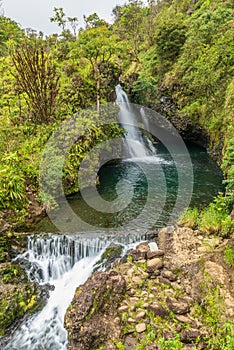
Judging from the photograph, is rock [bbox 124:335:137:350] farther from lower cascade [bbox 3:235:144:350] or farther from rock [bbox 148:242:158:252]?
rock [bbox 148:242:158:252]

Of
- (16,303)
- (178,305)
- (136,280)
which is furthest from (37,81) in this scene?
(178,305)

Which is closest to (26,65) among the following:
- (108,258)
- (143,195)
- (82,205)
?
(82,205)

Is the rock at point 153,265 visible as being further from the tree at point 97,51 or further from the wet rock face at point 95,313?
the tree at point 97,51

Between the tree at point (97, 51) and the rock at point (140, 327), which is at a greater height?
the tree at point (97, 51)

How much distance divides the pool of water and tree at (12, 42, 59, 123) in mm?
4131

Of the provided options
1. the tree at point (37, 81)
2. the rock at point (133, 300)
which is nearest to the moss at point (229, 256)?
the rock at point (133, 300)

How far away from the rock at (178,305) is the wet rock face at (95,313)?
1.08 m

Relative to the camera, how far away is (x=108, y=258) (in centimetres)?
706

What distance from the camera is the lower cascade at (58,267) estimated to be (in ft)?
19.8

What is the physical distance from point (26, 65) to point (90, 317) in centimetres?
1020

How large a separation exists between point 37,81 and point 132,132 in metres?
8.47

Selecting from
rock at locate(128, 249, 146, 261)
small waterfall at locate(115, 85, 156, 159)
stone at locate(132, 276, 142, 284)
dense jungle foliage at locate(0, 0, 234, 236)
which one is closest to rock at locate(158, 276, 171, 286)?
stone at locate(132, 276, 142, 284)

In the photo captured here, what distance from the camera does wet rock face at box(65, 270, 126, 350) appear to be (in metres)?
5.02

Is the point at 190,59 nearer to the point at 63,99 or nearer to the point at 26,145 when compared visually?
the point at 63,99
